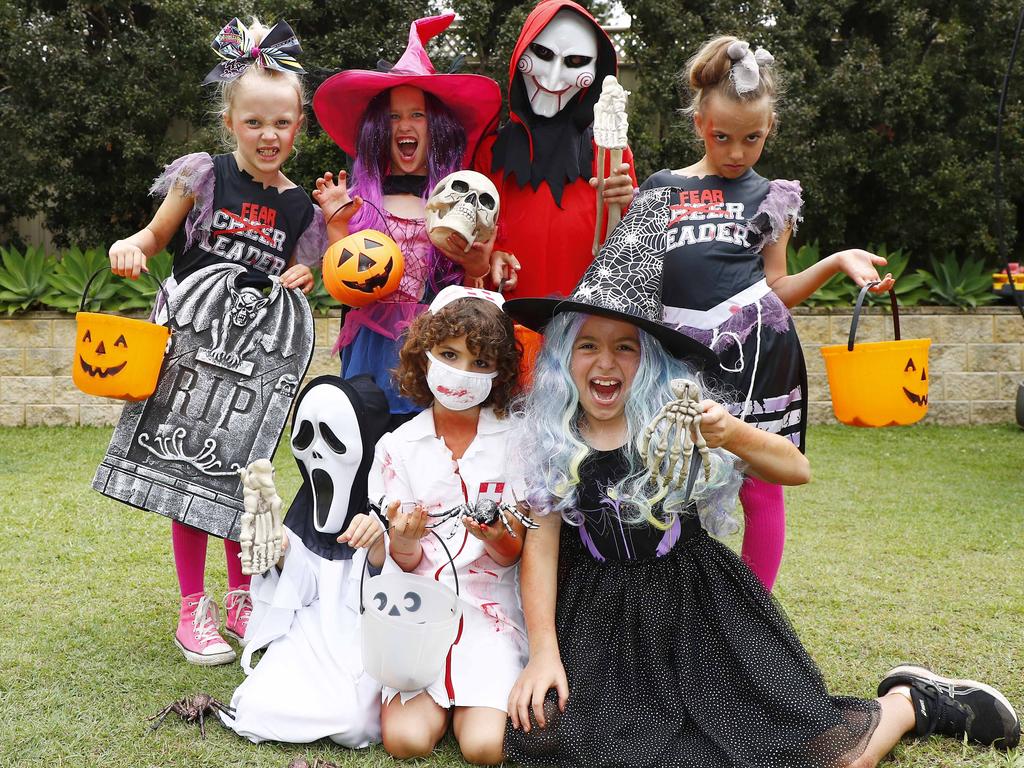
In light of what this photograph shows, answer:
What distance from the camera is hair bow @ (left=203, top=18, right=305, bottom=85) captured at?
2912mm

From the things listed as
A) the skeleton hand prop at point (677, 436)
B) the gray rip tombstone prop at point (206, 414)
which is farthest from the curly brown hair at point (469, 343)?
the gray rip tombstone prop at point (206, 414)

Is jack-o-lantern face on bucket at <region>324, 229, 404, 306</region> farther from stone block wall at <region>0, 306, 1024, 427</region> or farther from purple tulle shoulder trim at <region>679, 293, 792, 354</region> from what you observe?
stone block wall at <region>0, 306, 1024, 427</region>

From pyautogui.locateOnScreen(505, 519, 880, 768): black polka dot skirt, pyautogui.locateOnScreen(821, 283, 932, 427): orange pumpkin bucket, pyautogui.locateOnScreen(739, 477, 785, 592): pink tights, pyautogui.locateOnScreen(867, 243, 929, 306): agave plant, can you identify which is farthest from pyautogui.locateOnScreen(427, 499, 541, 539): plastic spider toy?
pyautogui.locateOnScreen(867, 243, 929, 306): agave plant

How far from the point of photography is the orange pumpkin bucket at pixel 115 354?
266 centimetres

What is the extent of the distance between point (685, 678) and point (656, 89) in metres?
6.50

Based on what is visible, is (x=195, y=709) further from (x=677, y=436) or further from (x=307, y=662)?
(x=677, y=436)

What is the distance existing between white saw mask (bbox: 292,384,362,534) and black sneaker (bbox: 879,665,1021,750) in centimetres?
152

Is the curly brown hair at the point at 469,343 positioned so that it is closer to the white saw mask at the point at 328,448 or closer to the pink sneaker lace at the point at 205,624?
the white saw mask at the point at 328,448

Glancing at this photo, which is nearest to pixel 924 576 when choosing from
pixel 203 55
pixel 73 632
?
pixel 73 632

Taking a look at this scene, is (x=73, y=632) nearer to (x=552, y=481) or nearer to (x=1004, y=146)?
(x=552, y=481)

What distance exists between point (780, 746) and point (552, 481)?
2.51 feet

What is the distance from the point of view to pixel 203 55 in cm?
762

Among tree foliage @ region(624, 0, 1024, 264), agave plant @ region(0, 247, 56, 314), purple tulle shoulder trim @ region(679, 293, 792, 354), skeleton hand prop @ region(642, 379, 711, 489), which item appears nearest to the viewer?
skeleton hand prop @ region(642, 379, 711, 489)

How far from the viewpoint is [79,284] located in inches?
277
